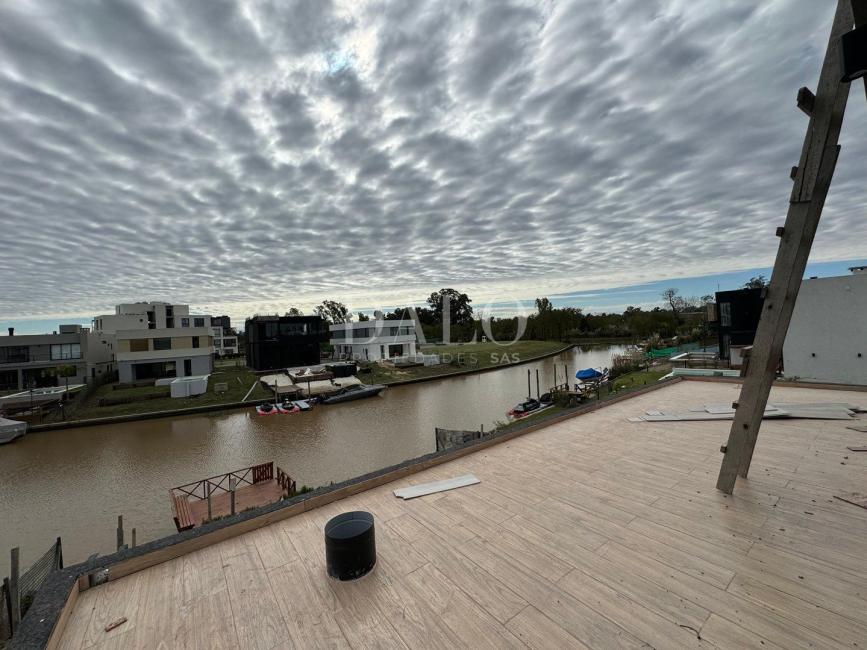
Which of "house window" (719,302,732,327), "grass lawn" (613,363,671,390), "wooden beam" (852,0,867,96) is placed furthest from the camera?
"house window" (719,302,732,327)

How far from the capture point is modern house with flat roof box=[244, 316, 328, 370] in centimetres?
2781

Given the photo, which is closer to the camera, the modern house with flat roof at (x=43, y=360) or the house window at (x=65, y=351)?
the modern house with flat roof at (x=43, y=360)

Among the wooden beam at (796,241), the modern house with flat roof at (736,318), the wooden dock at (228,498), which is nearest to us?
the wooden beam at (796,241)

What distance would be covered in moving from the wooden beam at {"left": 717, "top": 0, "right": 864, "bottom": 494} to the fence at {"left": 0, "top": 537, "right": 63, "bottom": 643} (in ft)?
21.1

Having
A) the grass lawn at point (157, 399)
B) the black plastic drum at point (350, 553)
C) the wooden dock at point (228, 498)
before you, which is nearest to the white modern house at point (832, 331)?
the black plastic drum at point (350, 553)

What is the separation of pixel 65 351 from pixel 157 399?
36.6 feet

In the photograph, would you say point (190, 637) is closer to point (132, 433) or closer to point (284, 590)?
point (284, 590)

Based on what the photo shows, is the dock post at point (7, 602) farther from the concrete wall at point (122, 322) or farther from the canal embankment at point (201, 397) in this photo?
the concrete wall at point (122, 322)

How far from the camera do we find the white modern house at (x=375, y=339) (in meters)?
34.6

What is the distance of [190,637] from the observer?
2.00 meters

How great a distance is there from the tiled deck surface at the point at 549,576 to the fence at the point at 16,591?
2.36m

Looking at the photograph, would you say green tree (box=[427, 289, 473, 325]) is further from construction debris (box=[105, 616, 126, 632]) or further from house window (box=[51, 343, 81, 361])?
construction debris (box=[105, 616, 126, 632])

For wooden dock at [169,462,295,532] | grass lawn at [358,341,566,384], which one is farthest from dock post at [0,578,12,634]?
grass lawn at [358,341,566,384]

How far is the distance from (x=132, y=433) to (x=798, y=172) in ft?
68.8
